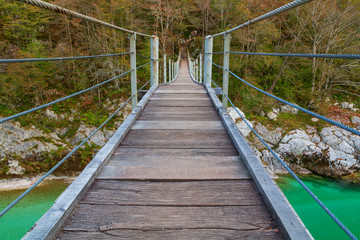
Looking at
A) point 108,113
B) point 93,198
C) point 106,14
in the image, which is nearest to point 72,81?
point 108,113

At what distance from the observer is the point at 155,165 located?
1647 millimetres

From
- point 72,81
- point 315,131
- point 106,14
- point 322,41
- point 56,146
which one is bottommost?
point 56,146

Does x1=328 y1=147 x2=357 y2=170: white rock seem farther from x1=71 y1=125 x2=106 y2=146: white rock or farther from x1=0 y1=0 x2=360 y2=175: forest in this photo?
x1=71 y1=125 x2=106 y2=146: white rock

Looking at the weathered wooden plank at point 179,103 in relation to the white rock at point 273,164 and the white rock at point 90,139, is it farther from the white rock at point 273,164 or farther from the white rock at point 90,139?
the white rock at point 90,139

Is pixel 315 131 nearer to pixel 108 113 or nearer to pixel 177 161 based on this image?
pixel 108 113

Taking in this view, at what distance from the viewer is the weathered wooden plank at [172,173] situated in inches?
58.5

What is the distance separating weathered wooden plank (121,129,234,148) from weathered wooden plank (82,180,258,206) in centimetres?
57

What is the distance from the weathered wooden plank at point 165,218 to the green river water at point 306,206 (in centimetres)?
780

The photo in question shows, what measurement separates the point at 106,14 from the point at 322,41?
1235 cm

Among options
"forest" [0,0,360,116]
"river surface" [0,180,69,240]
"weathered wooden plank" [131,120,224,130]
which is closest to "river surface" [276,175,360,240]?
"forest" [0,0,360,116]

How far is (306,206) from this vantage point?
28.6 feet

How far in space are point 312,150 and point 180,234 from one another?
12361mm

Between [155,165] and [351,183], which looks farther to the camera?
[351,183]

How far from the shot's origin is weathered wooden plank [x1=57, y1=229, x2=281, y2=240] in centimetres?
102
